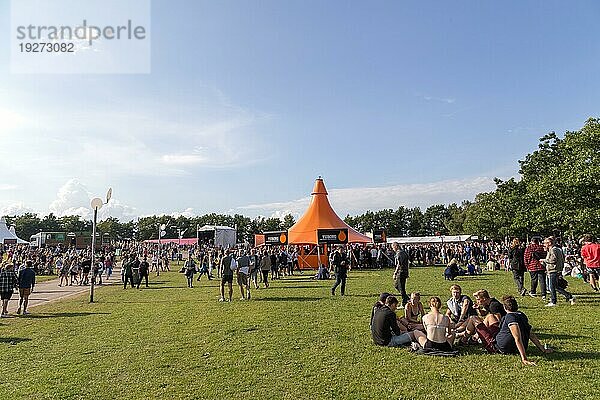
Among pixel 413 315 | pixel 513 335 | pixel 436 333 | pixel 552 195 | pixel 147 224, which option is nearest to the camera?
pixel 513 335

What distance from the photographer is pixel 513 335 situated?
6902mm

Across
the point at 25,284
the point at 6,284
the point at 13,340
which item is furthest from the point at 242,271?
the point at 13,340

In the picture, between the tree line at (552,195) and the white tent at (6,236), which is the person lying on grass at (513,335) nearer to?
the tree line at (552,195)

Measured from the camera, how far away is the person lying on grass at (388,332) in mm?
7784

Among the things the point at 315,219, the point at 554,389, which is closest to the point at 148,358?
the point at 554,389

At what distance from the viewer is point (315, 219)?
2978 cm

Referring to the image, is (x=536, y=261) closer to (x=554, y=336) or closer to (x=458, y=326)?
(x=554, y=336)

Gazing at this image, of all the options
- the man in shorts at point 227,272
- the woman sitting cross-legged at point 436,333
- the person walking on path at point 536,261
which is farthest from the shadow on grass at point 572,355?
the man in shorts at point 227,272

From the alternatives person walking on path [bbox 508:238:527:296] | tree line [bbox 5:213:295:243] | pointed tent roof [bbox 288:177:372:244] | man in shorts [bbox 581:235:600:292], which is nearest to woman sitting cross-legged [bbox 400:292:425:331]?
person walking on path [bbox 508:238:527:296]

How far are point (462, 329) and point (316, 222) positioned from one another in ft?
71.5

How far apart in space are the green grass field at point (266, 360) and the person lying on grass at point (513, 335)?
0.17 metres

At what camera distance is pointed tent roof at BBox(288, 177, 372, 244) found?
28.9 metres

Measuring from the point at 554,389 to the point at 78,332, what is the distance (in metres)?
8.63

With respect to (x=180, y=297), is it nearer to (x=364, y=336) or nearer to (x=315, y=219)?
(x=364, y=336)
